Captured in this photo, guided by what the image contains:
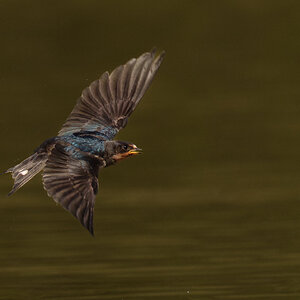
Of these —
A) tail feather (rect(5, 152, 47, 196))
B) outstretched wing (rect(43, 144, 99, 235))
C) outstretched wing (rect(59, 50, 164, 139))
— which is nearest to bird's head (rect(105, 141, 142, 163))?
outstretched wing (rect(43, 144, 99, 235))

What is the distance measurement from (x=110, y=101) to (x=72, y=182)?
1.44m

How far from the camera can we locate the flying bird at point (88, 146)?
7.95m

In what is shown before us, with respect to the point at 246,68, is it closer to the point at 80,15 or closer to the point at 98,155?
the point at 80,15

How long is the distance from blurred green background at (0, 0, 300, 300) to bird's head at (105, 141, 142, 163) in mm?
1072

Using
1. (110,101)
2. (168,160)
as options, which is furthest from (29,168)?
(168,160)

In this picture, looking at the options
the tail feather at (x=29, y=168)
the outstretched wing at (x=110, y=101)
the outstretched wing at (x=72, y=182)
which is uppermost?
the outstretched wing at (x=110, y=101)

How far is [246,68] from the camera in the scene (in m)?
17.6

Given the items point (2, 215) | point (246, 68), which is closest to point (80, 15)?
point (246, 68)

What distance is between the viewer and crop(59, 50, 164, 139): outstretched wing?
9266mm

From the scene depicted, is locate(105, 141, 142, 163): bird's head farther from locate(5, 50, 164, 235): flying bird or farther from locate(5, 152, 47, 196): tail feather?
locate(5, 152, 47, 196): tail feather

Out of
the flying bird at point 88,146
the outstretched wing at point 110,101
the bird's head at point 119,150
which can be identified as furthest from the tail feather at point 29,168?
the outstretched wing at point 110,101

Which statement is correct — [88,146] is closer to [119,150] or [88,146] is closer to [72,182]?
[119,150]

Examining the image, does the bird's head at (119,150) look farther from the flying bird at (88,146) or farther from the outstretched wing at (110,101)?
the outstretched wing at (110,101)

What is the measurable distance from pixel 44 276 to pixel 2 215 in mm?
2037
